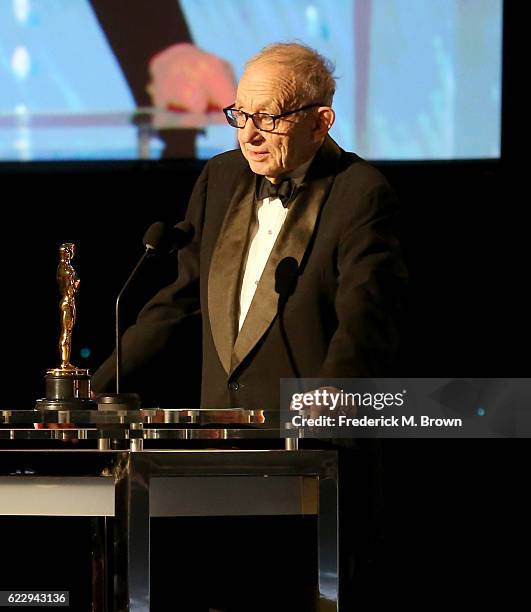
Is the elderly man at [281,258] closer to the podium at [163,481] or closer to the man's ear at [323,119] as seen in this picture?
the man's ear at [323,119]

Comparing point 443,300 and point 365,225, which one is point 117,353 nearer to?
point 365,225

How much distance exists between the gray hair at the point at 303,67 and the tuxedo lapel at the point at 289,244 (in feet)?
0.41

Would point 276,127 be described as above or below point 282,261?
above

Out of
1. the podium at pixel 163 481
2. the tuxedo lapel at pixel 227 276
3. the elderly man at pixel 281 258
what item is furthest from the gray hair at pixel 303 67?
the podium at pixel 163 481

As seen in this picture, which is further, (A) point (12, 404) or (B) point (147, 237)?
(A) point (12, 404)

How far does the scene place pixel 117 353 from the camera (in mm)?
2363

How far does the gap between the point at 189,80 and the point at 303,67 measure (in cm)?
153

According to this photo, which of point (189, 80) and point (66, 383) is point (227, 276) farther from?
point (189, 80)

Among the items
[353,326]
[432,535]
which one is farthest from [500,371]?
[353,326]

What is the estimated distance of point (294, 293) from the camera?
2680mm

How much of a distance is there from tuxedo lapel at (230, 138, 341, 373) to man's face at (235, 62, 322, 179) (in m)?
0.07

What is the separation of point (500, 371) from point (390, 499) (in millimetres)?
564

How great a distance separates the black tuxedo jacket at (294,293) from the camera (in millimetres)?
2570

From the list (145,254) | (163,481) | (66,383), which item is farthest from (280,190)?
(163,481)
